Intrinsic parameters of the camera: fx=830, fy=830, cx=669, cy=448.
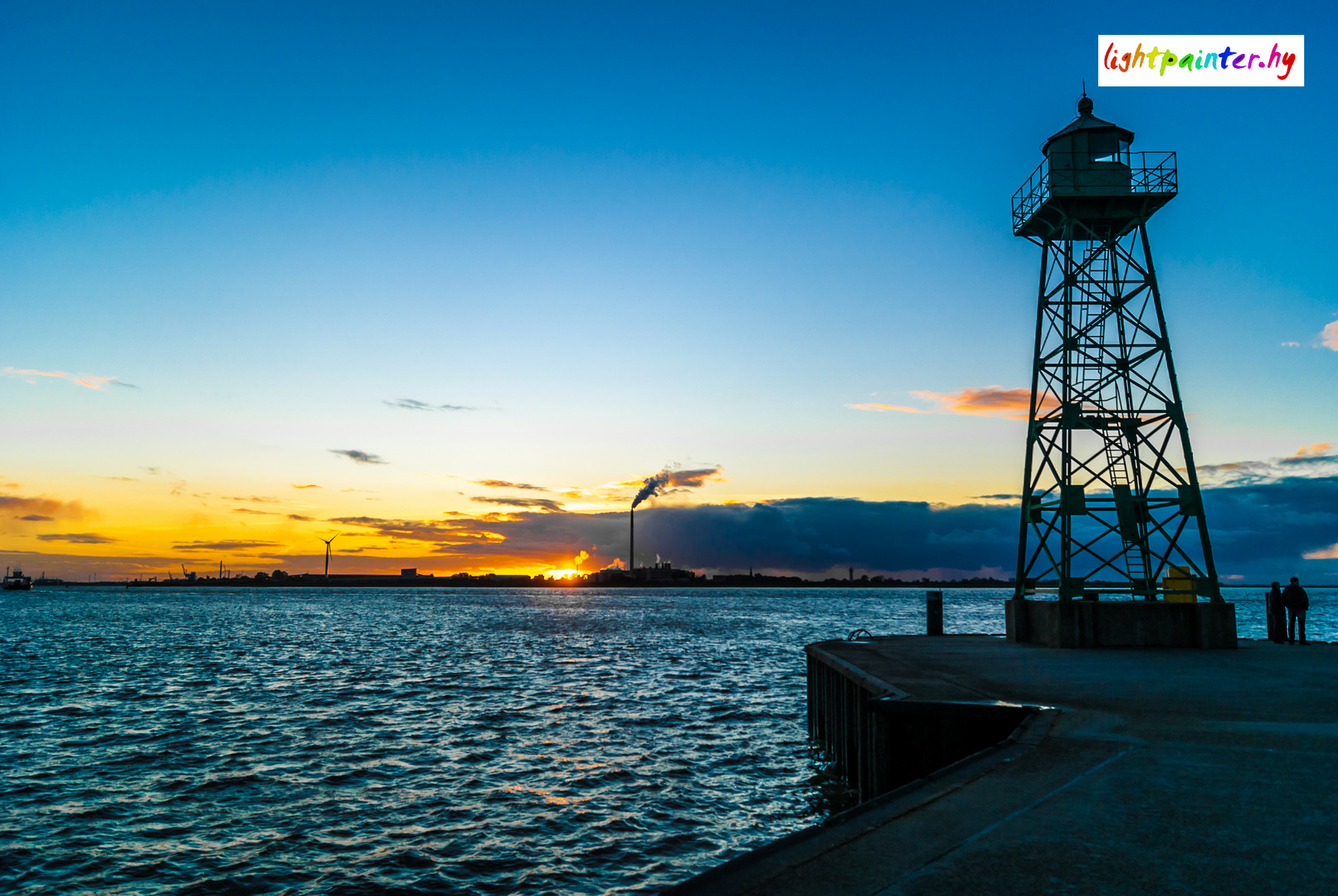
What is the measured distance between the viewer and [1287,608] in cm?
2620

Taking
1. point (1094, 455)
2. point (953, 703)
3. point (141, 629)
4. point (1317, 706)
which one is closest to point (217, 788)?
point (953, 703)

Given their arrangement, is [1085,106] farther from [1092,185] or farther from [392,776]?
[392,776]

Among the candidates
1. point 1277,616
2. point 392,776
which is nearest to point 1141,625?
point 1277,616

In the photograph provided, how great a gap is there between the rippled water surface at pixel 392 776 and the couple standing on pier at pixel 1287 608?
15.2m

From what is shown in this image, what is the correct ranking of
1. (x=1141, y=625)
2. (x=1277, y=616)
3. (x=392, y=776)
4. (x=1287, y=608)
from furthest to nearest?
(x=1277, y=616)
(x=1287, y=608)
(x=1141, y=625)
(x=392, y=776)

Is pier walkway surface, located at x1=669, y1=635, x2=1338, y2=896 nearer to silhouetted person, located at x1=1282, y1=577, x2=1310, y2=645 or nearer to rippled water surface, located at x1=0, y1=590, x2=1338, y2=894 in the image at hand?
rippled water surface, located at x1=0, y1=590, x2=1338, y2=894

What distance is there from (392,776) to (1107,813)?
552 inches

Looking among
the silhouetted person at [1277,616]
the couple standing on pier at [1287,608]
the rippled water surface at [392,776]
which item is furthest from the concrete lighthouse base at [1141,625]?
the rippled water surface at [392,776]

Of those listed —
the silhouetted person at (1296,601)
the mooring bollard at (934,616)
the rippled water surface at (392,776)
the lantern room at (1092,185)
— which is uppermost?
the lantern room at (1092,185)

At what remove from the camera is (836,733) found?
1814 centimetres

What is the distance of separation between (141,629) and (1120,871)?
79855mm

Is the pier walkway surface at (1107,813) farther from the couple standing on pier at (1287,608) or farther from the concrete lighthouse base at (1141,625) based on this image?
the couple standing on pier at (1287,608)

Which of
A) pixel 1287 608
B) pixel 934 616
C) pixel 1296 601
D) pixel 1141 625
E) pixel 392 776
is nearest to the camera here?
pixel 392 776

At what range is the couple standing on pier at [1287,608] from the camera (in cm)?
2495
